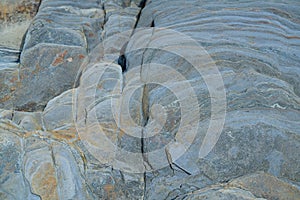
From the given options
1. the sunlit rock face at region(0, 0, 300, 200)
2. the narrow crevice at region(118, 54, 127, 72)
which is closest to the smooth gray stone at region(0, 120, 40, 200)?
the sunlit rock face at region(0, 0, 300, 200)

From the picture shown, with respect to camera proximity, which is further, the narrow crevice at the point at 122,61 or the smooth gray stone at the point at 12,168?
the narrow crevice at the point at 122,61

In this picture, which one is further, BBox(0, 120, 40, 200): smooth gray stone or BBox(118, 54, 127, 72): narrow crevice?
BBox(118, 54, 127, 72): narrow crevice

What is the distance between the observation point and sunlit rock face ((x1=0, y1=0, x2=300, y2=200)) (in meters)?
2.62

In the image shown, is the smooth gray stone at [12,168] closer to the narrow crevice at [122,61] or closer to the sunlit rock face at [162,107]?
the sunlit rock face at [162,107]

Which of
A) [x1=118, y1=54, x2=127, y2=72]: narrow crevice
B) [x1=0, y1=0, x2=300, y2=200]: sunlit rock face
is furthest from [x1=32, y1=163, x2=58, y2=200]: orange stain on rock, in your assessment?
[x1=118, y1=54, x2=127, y2=72]: narrow crevice

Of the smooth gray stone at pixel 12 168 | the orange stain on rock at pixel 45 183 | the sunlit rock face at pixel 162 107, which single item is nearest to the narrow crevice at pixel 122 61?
the sunlit rock face at pixel 162 107

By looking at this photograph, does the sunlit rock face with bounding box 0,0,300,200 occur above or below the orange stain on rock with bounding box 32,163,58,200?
above

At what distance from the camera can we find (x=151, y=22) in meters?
3.74

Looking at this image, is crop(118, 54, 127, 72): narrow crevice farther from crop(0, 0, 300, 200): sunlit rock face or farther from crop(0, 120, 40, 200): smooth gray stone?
crop(0, 120, 40, 200): smooth gray stone

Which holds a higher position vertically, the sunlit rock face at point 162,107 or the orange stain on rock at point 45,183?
the sunlit rock face at point 162,107

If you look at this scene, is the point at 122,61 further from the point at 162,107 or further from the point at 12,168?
the point at 12,168

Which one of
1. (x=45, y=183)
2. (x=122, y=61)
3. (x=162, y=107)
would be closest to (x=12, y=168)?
(x=45, y=183)

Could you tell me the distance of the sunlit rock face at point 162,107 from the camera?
2617 millimetres

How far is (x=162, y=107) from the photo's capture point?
9.39 ft
